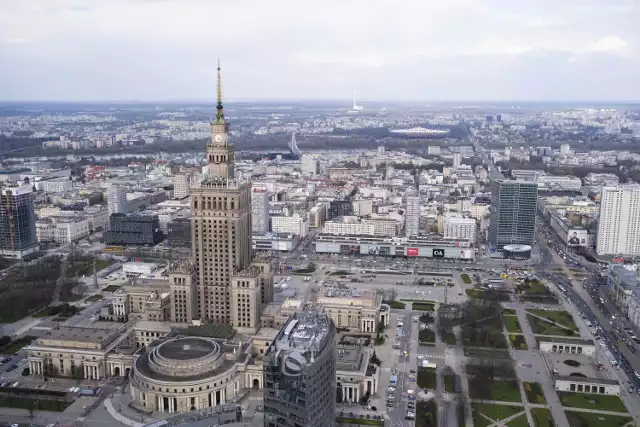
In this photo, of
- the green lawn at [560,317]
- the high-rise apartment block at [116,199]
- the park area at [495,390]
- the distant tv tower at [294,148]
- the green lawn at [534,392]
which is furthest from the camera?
the distant tv tower at [294,148]

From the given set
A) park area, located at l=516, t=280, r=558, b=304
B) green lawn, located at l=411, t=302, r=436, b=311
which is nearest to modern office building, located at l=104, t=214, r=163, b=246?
green lawn, located at l=411, t=302, r=436, b=311

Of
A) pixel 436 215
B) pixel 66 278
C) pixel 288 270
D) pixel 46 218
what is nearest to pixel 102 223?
pixel 46 218

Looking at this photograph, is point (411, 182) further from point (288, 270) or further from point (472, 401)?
point (472, 401)

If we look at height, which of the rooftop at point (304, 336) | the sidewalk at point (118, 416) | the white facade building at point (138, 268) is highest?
the rooftop at point (304, 336)

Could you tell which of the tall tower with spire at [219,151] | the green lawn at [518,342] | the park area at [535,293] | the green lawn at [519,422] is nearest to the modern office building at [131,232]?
the tall tower with spire at [219,151]

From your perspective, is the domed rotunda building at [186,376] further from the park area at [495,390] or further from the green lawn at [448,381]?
the park area at [495,390]

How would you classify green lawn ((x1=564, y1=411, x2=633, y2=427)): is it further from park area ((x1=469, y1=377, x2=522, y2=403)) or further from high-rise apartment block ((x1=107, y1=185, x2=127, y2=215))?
high-rise apartment block ((x1=107, y1=185, x2=127, y2=215))
